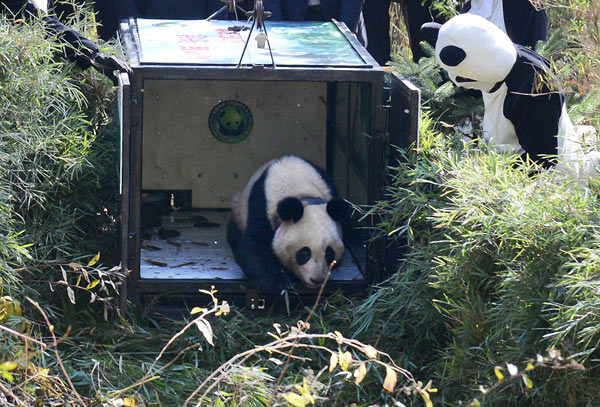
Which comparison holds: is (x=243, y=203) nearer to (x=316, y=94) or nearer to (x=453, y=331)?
(x=316, y=94)

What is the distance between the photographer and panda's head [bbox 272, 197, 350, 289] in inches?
193

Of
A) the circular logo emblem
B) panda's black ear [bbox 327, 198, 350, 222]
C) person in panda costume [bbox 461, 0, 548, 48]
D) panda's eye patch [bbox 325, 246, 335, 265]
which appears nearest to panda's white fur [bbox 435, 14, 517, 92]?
panda's black ear [bbox 327, 198, 350, 222]

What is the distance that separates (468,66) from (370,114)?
0.55m

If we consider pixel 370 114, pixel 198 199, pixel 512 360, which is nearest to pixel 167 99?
pixel 198 199

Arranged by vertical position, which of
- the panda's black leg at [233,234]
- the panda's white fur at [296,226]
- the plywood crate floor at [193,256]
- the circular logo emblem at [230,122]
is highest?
the circular logo emblem at [230,122]

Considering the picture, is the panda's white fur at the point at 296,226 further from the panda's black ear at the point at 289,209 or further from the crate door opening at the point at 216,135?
the crate door opening at the point at 216,135

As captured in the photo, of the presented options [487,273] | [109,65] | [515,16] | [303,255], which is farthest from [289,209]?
[515,16]

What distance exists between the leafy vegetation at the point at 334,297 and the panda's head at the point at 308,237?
12.5 inches

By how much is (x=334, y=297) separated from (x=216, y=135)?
202cm

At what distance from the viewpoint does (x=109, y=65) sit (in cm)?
471

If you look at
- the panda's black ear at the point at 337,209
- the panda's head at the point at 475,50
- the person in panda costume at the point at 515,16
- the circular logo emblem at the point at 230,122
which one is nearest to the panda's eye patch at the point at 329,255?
the panda's black ear at the point at 337,209

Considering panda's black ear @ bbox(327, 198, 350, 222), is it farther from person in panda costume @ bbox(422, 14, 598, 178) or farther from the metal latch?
person in panda costume @ bbox(422, 14, 598, 178)

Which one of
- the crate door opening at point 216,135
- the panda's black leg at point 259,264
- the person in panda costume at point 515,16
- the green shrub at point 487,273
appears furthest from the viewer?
the crate door opening at point 216,135

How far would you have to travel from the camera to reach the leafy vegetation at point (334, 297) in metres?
3.30
